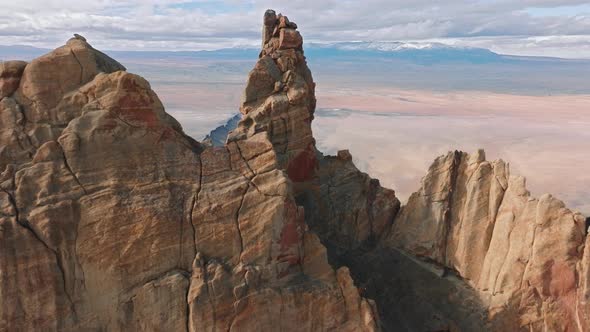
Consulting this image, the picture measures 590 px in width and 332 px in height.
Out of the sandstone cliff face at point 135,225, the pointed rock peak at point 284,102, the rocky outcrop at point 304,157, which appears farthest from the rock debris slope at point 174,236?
the rocky outcrop at point 304,157

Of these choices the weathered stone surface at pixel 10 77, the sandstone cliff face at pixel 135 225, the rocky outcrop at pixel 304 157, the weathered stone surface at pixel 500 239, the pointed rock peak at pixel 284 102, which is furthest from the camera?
the rocky outcrop at pixel 304 157

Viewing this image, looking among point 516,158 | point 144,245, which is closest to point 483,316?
point 144,245

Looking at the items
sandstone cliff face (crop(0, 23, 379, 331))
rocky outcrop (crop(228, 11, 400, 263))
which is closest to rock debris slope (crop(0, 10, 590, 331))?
sandstone cliff face (crop(0, 23, 379, 331))

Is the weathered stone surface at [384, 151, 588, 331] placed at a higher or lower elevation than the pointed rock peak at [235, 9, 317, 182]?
lower

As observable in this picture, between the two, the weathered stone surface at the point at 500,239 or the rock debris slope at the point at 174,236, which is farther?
the weathered stone surface at the point at 500,239

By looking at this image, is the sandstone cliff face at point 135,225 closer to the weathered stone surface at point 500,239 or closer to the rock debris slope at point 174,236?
the rock debris slope at point 174,236

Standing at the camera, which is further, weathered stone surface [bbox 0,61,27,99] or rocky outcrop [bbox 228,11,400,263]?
rocky outcrop [bbox 228,11,400,263]

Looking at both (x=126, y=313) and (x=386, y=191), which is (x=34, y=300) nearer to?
(x=126, y=313)

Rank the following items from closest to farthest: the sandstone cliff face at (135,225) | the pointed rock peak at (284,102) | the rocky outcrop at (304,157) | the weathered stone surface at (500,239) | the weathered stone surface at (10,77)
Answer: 1. the sandstone cliff face at (135,225)
2. the weathered stone surface at (10,77)
3. the weathered stone surface at (500,239)
4. the pointed rock peak at (284,102)
5. the rocky outcrop at (304,157)

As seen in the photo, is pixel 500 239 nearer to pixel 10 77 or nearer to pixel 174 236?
pixel 174 236

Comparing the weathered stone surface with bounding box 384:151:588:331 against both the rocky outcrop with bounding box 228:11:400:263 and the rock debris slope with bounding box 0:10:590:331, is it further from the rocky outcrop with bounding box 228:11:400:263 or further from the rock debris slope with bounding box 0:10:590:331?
the rocky outcrop with bounding box 228:11:400:263
